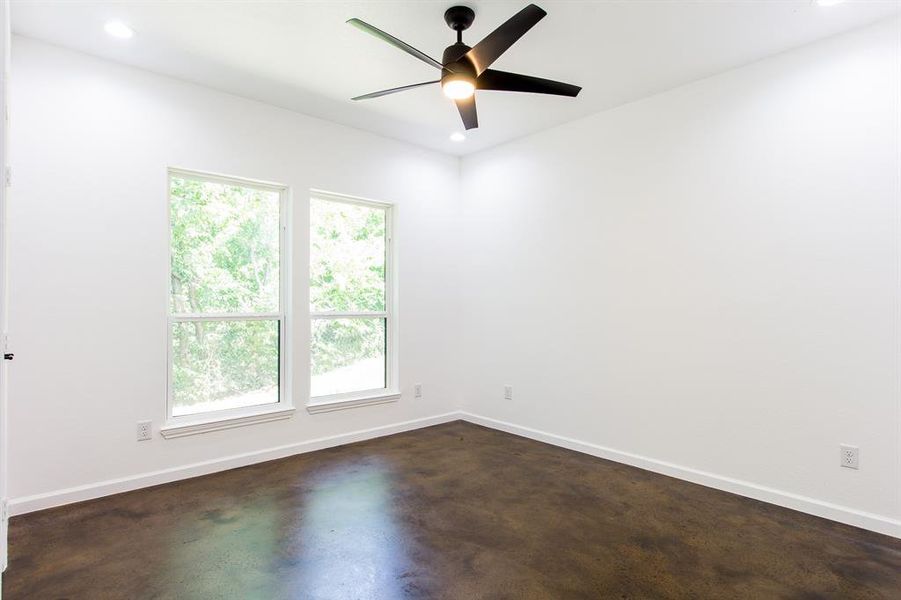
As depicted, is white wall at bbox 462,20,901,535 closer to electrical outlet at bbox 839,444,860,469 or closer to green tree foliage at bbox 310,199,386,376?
electrical outlet at bbox 839,444,860,469

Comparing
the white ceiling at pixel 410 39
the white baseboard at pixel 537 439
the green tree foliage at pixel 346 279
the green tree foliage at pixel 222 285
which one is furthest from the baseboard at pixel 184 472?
the white ceiling at pixel 410 39

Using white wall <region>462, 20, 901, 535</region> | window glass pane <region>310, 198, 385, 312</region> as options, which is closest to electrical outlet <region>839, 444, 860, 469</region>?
white wall <region>462, 20, 901, 535</region>

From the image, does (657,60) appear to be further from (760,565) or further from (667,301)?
(760,565)

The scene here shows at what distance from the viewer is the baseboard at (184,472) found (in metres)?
2.87

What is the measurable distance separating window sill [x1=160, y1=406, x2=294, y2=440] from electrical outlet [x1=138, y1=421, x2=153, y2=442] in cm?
7

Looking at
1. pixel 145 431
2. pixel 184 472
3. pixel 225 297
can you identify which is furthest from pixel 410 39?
pixel 184 472

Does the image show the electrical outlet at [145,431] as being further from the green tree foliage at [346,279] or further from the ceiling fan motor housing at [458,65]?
the ceiling fan motor housing at [458,65]

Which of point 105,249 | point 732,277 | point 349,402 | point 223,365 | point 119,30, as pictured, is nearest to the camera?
point 119,30

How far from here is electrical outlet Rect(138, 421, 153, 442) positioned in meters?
3.23

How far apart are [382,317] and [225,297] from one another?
147 cm

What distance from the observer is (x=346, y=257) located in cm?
445

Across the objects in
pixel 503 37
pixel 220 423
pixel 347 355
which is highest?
pixel 503 37

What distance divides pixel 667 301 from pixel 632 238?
22.7 inches

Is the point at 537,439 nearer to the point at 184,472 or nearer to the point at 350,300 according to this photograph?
the point at 350,300
